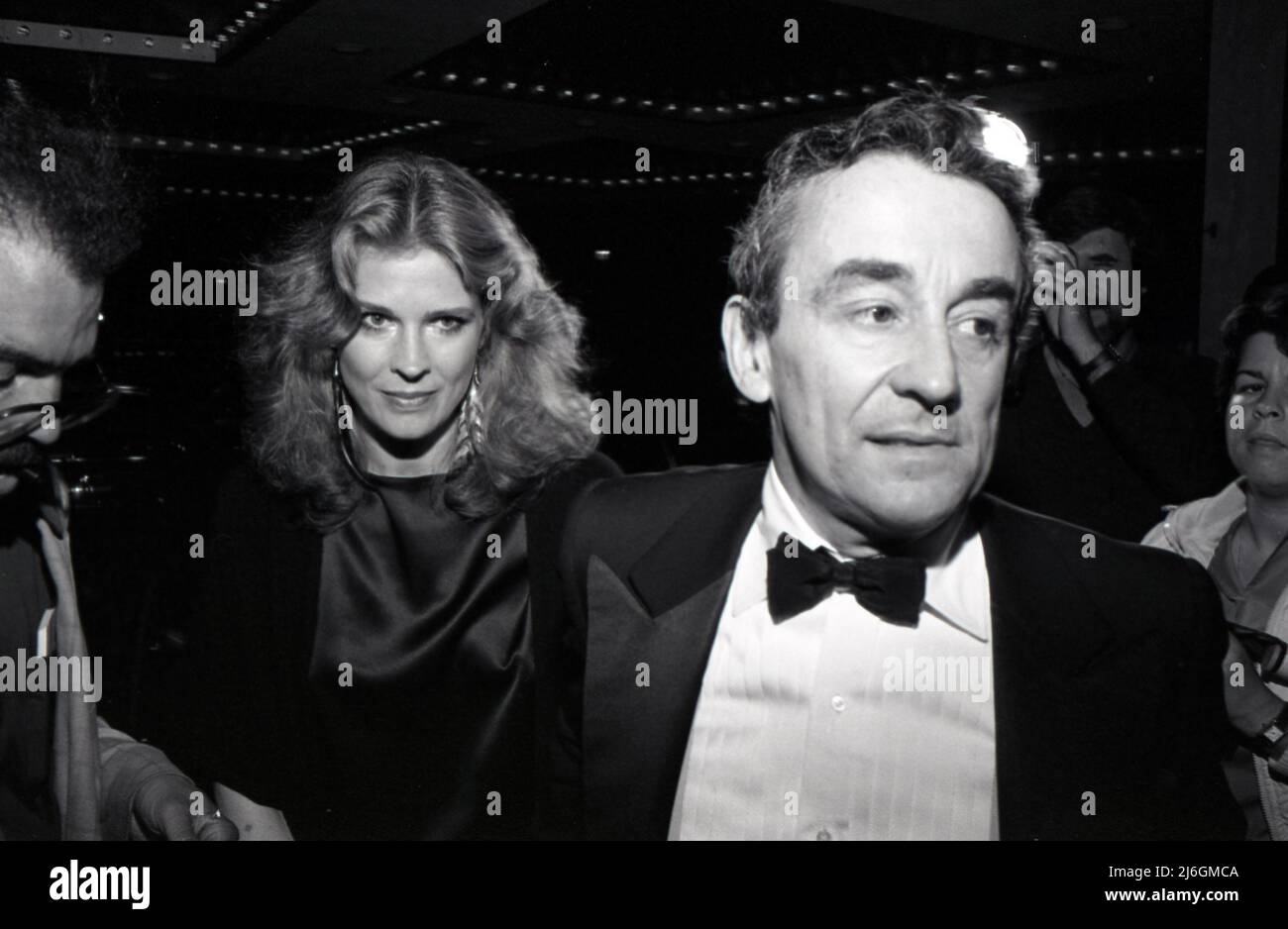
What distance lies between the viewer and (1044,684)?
5.26 feet

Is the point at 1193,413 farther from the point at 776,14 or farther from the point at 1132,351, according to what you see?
the point at 776,14

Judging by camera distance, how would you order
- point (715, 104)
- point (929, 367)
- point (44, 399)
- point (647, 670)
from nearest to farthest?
1. point (929, 367)
2. point (647, 670)
3. point (44, 399)
4. point (715, 104)

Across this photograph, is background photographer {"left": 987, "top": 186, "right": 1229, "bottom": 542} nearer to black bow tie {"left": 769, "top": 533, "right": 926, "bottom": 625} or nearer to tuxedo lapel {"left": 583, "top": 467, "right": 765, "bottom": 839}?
black bow tie {"left": 769, "top": 533, "right": 926, "bottom": 625}

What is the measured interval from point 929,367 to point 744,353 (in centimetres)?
31

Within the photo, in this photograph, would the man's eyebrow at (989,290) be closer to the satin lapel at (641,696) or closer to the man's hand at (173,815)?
the satin lapel at (641,696)

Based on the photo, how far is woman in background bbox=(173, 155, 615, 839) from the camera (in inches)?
72.7

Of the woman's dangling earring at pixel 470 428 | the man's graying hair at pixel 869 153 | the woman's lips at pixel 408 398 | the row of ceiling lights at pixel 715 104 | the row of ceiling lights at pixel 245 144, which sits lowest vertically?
the woman's dangling earring at pixel 470 428

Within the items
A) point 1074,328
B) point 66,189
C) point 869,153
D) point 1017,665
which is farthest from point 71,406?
point 1074,328

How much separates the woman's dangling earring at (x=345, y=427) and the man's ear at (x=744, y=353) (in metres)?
0.67

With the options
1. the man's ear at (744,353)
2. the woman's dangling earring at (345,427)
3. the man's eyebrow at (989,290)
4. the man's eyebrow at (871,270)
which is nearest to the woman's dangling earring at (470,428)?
the woman's dangling earring at (345,427)

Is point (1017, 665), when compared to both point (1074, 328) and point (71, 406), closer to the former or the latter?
point (1074, 328)

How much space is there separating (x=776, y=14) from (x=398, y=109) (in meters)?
0.72

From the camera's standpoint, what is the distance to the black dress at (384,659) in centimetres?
185
